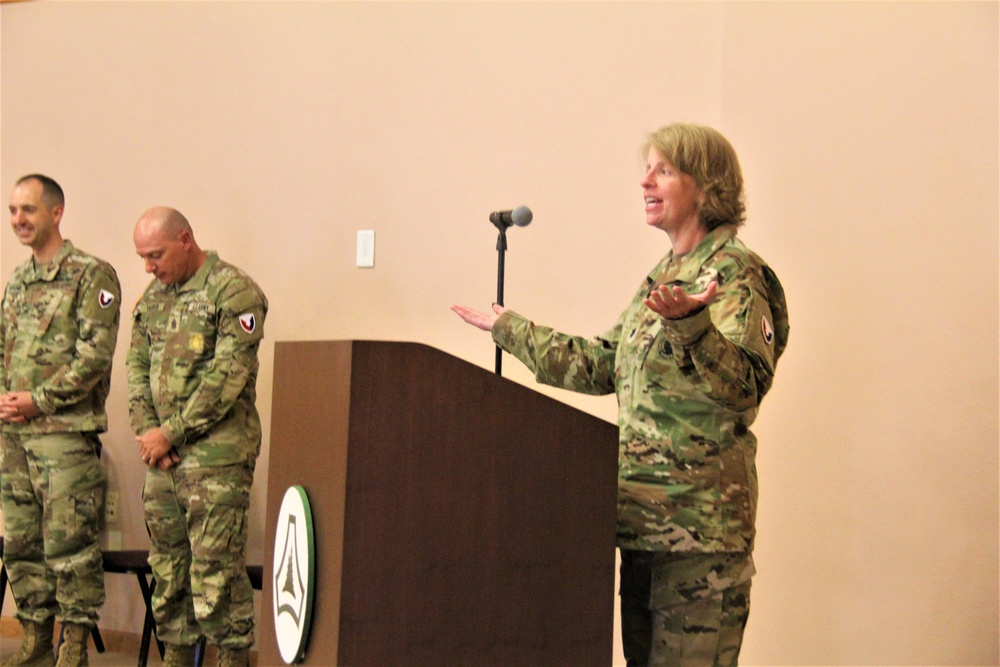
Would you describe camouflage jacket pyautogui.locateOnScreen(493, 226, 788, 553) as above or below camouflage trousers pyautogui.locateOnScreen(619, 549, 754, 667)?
above

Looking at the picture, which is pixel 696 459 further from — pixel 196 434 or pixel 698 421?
pixel 196 434

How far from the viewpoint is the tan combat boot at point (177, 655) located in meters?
3.58

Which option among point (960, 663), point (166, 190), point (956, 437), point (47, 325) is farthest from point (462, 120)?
point (960, 663)

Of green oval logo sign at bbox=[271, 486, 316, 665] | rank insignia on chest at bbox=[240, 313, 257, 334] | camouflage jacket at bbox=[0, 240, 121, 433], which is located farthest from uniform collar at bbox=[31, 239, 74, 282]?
green oval logo sign at bbox=[271, 486, 316, 665]

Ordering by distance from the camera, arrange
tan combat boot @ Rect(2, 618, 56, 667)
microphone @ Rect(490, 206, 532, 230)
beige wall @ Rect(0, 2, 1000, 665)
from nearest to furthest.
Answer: microphone @ Rect(490, 206, 532, 230), beige wall @ Rect(0, 2, 1000, 665), tan combat boot @ Rect(2, 618, 56, 667)

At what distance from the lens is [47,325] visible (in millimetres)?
3773

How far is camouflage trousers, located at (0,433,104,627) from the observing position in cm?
369

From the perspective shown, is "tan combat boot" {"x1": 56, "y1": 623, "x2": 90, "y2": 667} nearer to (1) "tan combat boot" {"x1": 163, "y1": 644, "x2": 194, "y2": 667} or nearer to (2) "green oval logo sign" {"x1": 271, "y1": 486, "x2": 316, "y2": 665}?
(1) "tan combat boot" {"x1": 163, "y1": 644, "x2": 194, "y2": 667}

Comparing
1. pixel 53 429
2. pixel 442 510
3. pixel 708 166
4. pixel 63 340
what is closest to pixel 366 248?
pixel 63 340

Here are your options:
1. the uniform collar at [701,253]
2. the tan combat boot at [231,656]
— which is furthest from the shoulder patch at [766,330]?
the tan combat boot at [231,656]

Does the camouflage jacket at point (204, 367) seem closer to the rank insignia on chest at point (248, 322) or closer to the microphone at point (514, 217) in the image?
the rank insignia on chest at point (248, 322)

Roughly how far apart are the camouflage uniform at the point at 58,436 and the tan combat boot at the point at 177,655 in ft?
1.17

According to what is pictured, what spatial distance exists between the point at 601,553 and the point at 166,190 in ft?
10.4

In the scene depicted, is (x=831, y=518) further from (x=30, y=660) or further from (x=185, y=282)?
(x=30, y=660)
